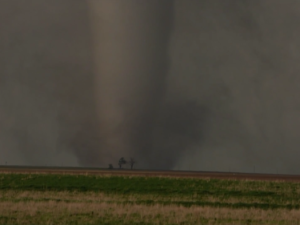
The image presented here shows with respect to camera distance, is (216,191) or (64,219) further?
(216,191)

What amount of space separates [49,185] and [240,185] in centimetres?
2759

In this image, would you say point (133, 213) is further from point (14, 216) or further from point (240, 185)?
point (240, 185)

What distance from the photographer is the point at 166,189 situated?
5550 cm

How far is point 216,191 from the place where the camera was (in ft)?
178

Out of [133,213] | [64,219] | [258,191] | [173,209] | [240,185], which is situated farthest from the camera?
[240,185]

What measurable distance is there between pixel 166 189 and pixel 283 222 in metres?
28.9

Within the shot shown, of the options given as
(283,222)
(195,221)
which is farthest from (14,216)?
(283,222)

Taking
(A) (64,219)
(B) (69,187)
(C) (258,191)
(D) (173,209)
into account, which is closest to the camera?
(A) (64,219)

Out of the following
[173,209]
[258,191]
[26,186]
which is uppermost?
[173,209]

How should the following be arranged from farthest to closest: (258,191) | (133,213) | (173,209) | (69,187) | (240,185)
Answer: (240,185) < (69,187) < (258,191) < (173,209) < (133,213)

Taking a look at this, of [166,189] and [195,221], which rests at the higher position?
[195,221]

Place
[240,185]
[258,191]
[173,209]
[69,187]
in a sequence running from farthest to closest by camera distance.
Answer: [240,185]
[69,187]
[258,191]
[173,209]

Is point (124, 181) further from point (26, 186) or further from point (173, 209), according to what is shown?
point (173, 209)

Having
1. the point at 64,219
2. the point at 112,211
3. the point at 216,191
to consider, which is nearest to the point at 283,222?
the point at 112,211
